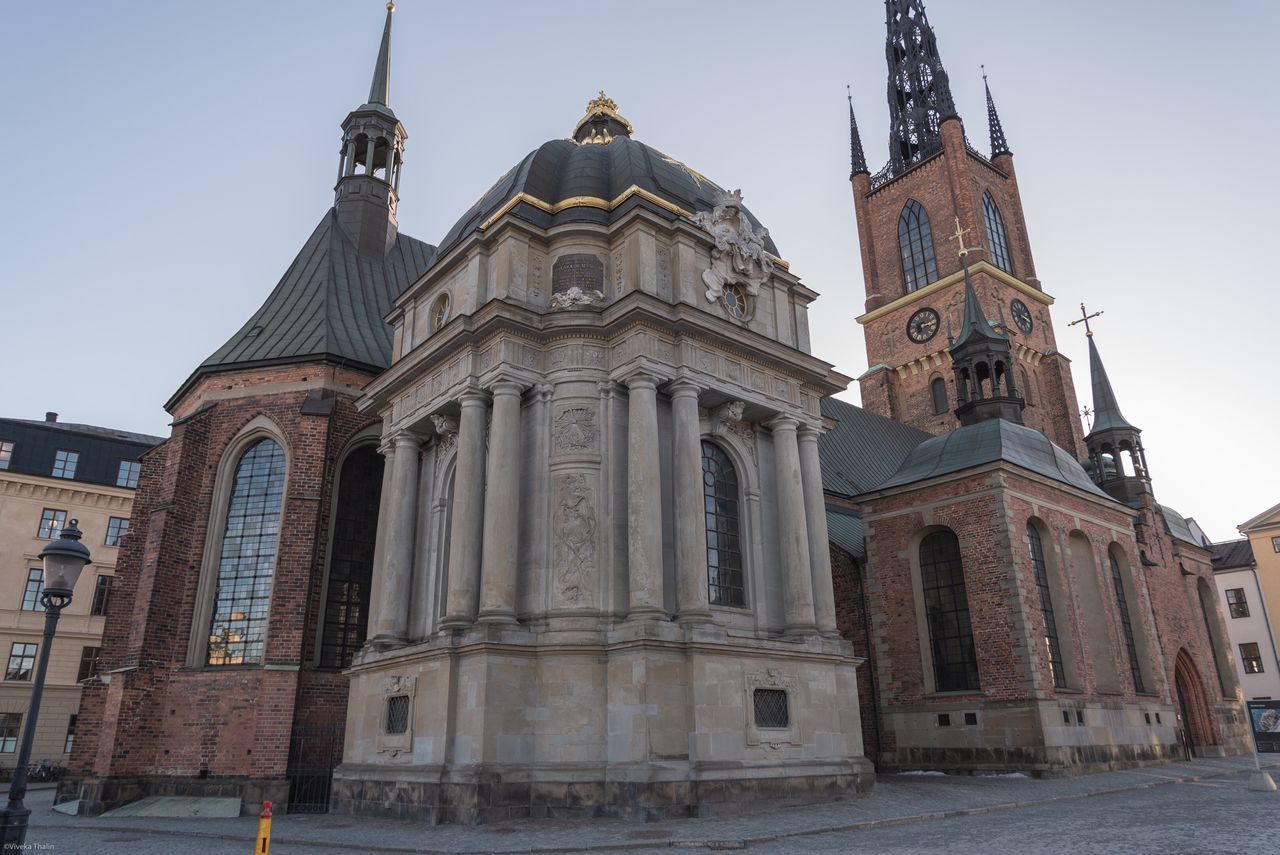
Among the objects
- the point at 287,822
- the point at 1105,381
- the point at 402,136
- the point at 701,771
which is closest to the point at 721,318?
the point at 701,771

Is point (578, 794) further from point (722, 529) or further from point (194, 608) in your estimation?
point (194, 608)

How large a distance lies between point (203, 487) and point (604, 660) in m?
13.2

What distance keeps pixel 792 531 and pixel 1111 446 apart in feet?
87.1

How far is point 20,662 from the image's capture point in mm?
35812

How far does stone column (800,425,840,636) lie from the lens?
19.0 meters

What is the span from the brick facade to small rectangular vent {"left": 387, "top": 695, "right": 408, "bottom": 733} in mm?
4308

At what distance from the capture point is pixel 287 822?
15977 millimetres

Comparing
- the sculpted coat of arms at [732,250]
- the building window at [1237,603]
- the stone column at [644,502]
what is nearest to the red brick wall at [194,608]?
the stone column at [644,502]

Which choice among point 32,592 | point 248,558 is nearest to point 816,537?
point 248,558

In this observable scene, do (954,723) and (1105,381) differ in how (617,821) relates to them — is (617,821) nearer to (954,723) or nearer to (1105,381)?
(954,723)

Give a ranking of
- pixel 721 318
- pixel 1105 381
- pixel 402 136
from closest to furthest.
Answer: pixel 721 318 → pixel 402 136 → pixel 1105 381

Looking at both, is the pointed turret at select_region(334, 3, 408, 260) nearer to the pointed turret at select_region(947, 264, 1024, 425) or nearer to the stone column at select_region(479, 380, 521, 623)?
the stone column at select_region(479, 380, 521, 623)

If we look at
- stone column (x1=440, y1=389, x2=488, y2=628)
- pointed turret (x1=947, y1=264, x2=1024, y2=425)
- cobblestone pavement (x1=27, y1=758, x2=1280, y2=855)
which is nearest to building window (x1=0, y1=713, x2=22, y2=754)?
cobblestone pavement (x1=27, y1=758, x2=1280, y2=855)

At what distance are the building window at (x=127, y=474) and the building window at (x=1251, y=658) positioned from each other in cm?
6038
